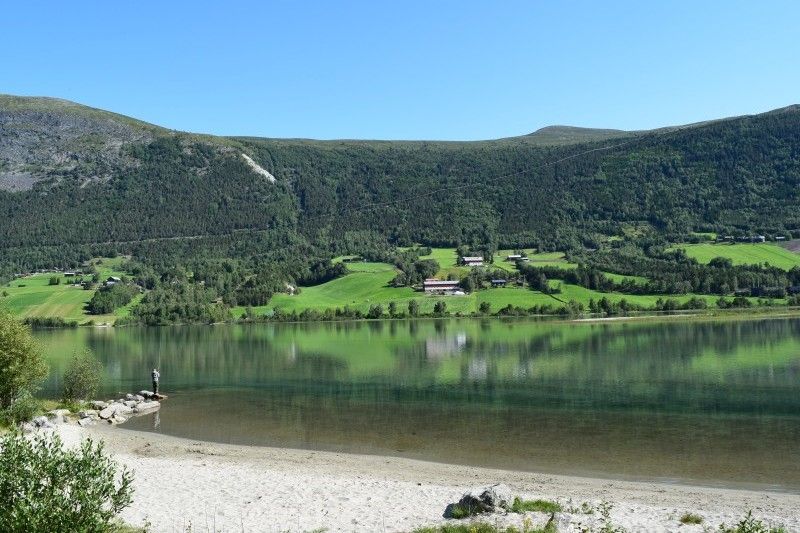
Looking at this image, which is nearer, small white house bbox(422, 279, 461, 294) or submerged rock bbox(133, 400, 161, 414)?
submerged rock bbox(133, 400, 161, 414)

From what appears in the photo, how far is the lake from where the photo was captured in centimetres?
2966

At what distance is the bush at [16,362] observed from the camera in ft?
117

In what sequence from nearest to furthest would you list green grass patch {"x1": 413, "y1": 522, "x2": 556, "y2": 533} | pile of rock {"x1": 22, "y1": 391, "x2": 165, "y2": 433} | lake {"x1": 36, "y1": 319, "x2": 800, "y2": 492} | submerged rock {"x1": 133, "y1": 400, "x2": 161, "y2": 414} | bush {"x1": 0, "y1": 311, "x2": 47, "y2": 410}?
green grass patch {"x1": 413, "y1": 522, "x2": 556, "y2": 533}
lake {"x1": 36, "y1": 319, "x2": 800, "y2": 492}
pile of rock {"x1": 22, "y1": 391, "x2": 165, "y2": 433}
bush {"x1": 0, "y1": 311, "x2": 47, "y2": 410}
submerged rock {"x1": 133, "y1": 400, "x2": 161, "y2": 414}

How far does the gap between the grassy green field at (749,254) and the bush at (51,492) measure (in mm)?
186337

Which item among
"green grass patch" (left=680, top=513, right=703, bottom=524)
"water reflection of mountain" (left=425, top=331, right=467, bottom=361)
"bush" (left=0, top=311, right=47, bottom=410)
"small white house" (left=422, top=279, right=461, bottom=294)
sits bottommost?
"water reflection of mountain" (left=425, top=331, right=467, bottom=361)

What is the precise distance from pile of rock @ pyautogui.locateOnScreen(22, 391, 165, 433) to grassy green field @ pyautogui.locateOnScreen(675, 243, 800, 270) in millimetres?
162440

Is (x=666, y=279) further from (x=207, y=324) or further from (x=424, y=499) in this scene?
(x=424, y=499)

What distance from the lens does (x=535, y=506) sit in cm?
1975

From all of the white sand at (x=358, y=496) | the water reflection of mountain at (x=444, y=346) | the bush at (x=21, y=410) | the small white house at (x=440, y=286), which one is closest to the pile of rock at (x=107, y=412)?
the bush at (x=21, y=410)

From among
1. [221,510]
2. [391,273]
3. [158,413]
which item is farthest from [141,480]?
Answer: [391,273]

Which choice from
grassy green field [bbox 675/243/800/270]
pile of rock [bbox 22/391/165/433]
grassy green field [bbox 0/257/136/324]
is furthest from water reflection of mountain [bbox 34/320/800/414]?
grassy green field [bbox 675/243/800/270]

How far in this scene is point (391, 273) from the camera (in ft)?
647

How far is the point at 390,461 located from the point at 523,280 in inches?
5905

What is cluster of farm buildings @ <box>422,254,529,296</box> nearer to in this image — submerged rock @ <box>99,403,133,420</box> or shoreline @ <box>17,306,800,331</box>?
shoreline @ <box>17,306,800,331</box>
